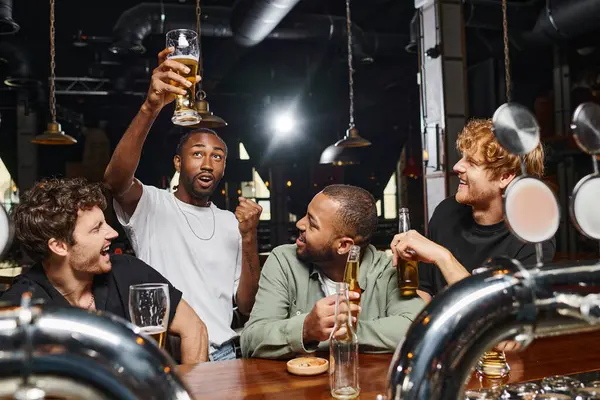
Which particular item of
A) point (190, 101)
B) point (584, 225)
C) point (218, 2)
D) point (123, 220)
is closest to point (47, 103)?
point (218, 2)

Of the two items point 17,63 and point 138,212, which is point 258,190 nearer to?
point 17,63

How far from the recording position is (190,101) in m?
1.91

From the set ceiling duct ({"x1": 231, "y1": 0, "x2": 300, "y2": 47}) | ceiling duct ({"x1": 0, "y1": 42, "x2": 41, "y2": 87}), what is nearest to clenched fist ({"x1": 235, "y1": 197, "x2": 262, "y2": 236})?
ceiling duct ({"x1": 231, "y1": 0, "x2": 300, "y2": 47})

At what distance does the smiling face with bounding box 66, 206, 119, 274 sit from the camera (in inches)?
76.9

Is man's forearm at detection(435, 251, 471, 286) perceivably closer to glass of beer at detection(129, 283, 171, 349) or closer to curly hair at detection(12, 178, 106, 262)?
glass of beer at detection(129, 283, 171, 349)

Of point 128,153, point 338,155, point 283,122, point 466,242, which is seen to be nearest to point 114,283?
point 128,153

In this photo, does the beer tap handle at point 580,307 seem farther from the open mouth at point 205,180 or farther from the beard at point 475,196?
the open mouth at point 205,180

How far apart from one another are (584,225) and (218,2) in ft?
28.2

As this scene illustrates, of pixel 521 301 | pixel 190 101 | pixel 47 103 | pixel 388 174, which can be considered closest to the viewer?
pixel 521 301

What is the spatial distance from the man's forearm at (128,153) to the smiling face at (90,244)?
11.6 inches

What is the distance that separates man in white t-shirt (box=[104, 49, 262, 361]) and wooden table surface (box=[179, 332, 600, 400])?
0.91m

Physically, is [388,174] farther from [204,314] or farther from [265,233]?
[204,314]

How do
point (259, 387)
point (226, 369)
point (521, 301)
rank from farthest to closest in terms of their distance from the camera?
point (226, 369)
point (259, 387)
point (521, 301)

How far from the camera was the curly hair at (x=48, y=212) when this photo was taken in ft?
6.36
